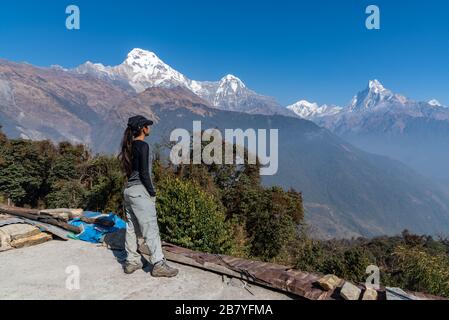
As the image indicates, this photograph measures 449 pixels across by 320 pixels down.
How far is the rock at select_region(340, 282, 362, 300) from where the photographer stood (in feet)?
14.4

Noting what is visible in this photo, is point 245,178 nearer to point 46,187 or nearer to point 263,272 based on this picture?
point 46,187

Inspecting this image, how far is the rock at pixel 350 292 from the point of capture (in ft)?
14.4

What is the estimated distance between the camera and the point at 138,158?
5270 mm

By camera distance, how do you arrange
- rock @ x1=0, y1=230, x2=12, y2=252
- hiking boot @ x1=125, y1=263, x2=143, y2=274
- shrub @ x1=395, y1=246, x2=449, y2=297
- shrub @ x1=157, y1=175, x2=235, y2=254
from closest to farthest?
1. hiking boot @ x1=125, y1=263, x2=143, y2=274
2. rock @ x1=0, y1=230, x2=12, y2=252
3. shrub @ x1=395, y1=246, x2=449, y2=297
4. shrub @ x1=157, y1=175, x2=235, y2=254

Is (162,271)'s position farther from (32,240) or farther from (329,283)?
(32,240)

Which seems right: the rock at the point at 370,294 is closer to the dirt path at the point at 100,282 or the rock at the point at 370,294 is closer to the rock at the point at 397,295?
the rock at the point at 397,295

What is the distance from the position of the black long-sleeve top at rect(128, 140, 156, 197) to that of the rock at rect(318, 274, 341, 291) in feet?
9.08

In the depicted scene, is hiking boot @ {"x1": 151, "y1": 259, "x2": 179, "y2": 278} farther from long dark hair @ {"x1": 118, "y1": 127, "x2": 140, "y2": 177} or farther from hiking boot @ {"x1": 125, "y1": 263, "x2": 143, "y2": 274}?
long dark hair @ {"x1": 118, "y1": 127, "x2": 140, "y2": 177}

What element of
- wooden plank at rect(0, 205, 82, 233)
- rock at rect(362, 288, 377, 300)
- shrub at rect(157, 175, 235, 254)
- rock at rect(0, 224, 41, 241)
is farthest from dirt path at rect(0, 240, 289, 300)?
shrub at rect(157, 175, 235, 254)

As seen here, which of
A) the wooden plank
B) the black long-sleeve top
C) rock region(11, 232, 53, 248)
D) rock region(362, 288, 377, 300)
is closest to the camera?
rock region(362, 288, 377, 300)

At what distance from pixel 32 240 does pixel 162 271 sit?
3470mm

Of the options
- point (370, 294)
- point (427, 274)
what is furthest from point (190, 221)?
point (427, 274)

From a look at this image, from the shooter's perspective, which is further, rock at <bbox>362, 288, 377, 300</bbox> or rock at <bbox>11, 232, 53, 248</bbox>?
rock at <bbox>11, 232, 53, 248</bbox>
